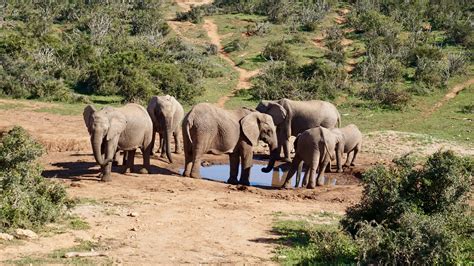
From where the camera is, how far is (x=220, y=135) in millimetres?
16609

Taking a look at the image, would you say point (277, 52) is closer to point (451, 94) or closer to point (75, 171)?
point (451, 94)

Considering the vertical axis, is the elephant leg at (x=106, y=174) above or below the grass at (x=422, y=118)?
above

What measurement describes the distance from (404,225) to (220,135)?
8.17 meters

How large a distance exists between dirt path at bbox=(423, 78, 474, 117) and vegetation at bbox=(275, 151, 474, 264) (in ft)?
67.5

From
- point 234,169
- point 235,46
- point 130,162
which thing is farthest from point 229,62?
point 130,162

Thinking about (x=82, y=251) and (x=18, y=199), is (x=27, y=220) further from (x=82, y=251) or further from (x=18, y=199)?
(x=82, y=251)

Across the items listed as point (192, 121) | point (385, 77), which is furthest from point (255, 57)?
point (192, 121)

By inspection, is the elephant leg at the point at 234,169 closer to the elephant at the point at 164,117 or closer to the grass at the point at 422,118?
the elephant at the point at 164,117

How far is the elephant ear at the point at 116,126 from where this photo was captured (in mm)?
14712

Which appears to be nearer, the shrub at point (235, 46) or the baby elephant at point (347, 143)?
the baby elephant at point (347, 143)

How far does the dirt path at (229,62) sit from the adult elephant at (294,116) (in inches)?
373

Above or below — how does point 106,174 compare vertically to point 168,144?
above

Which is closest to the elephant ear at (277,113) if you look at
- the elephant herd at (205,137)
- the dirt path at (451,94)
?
the elephant herd at (205,137)

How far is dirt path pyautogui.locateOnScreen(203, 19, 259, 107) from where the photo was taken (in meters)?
32.2
